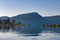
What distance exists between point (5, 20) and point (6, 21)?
1.10 ft

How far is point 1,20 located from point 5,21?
1582 millimetres

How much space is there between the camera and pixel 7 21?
4475 cm

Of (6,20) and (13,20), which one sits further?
(13,20)

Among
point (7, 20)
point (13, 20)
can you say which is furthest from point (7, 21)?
point (13, 20)

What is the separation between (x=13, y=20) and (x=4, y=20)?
12.9 ft

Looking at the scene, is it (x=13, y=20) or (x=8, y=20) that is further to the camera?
(x=13, y=20)

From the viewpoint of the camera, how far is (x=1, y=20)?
1679 inches

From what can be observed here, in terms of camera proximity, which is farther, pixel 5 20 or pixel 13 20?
pixel 13 20

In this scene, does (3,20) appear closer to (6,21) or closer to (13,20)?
(6,21)

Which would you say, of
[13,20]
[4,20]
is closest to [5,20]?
[4,20]

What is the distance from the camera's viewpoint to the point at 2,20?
141ft

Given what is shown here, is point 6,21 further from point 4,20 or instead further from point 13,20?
point 13,20

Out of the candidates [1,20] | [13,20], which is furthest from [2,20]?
[13,20]

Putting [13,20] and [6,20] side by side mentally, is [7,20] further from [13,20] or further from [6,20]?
[13,20]
